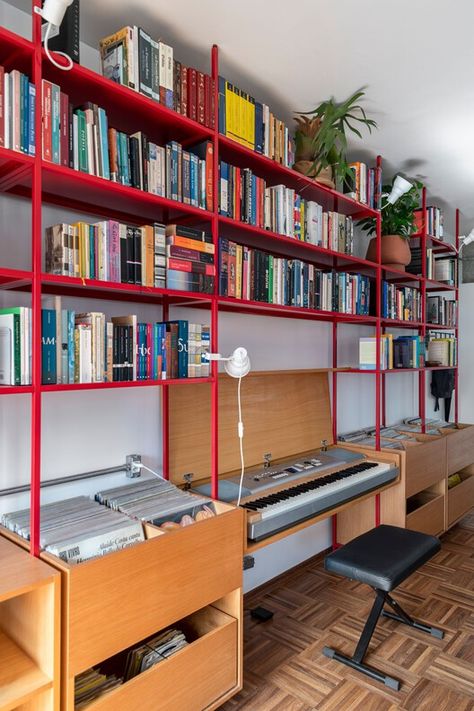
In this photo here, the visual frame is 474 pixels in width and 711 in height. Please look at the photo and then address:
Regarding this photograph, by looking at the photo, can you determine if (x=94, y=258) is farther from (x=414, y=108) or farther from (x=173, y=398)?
(x=414, y=108)

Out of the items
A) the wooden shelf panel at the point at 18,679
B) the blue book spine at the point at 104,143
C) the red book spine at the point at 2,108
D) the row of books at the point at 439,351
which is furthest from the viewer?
the row of books at the point at 439,351

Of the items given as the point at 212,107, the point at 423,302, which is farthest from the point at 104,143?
the point at 423,302

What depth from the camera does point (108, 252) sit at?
5.22 feet

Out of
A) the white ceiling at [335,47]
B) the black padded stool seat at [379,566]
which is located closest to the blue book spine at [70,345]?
the white ceiling at [335,47]

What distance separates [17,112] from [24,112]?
0.07 ft

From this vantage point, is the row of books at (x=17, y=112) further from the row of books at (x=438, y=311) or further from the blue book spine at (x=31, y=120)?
the row of books at (x=438, y=311)

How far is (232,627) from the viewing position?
1782 mm

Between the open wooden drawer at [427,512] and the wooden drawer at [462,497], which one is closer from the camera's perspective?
the open wooden drawer at [427,512]

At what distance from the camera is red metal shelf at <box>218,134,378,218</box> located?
2.11 m

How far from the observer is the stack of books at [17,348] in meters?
1.39

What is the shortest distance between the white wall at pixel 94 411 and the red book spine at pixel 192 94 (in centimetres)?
45

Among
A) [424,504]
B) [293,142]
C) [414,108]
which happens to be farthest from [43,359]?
[424,504]

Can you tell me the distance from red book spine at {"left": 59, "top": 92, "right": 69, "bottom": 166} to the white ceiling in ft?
1.93

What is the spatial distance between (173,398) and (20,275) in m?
1.00
